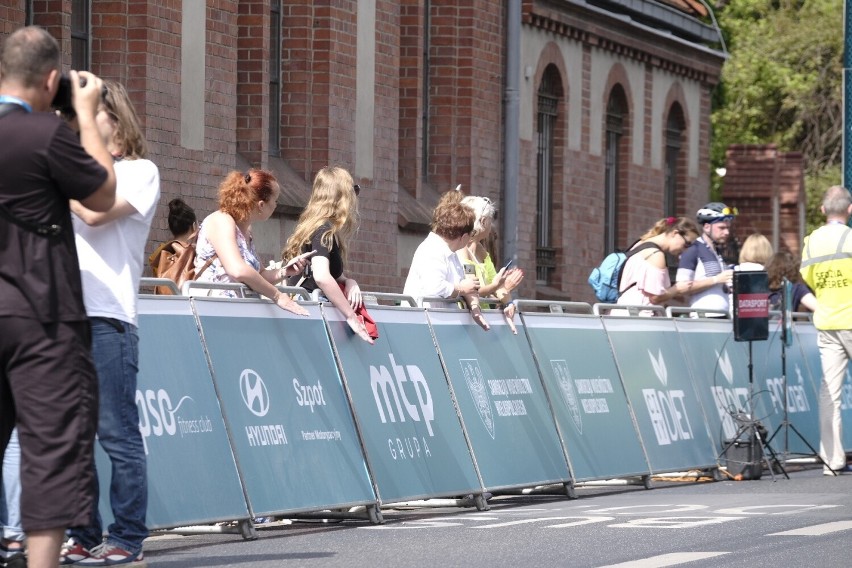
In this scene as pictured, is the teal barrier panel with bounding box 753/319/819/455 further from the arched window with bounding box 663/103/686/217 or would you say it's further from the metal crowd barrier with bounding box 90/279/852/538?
the arched window with bounding box 663/103/686/217

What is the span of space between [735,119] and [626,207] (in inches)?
708

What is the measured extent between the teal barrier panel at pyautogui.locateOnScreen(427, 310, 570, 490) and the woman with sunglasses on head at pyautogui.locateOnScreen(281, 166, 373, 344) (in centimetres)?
111

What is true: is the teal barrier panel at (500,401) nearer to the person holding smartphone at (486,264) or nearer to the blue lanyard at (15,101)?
the person holding smartphone at (486,264)

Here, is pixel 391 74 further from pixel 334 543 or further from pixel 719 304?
pixel 334 543

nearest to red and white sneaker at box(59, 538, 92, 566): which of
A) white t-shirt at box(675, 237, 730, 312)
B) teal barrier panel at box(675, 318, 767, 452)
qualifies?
teal barrier panel at box(675, 318, 767, 452)

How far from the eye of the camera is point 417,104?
2436 centimetres

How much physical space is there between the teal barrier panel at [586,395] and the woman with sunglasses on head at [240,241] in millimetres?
2820

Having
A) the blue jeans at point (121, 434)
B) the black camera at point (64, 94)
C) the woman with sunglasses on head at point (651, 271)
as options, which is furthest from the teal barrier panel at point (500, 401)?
the black camera at point (64, 94)

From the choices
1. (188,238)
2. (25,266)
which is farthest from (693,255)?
(25,266)

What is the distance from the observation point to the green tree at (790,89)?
47.0 meters

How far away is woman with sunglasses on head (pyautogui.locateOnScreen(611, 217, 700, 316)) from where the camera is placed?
16312mm

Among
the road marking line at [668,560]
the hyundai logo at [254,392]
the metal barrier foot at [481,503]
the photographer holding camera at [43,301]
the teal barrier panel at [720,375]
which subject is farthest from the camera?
the teal barrier panel at [720,375]

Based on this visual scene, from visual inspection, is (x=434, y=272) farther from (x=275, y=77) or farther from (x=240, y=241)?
(x=275, y=77)

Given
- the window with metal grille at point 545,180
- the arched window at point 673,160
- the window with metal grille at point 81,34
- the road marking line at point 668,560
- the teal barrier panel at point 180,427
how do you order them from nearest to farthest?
1. the road marking line at point 668,560
2. the teal barrier panel at point 180,427
3. the window with metal grille at point 81,34
4. the window with metal grille at point 545,180
5. the arched window at point 673,160
